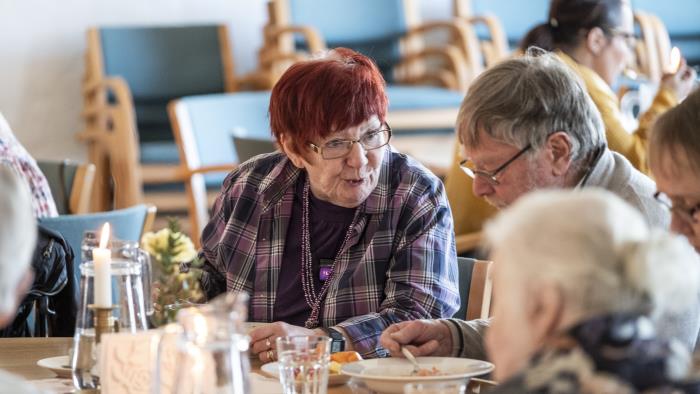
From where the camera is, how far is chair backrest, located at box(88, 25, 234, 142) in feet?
21.7

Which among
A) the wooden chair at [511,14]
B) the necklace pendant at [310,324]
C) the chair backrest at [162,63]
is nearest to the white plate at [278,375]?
the necklace pendant at [310,324]

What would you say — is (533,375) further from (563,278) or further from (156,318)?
(156,318)

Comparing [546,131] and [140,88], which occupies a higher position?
[546,131]

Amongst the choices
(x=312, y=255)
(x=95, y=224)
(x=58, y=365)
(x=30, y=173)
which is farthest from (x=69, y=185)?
(x=58, y=365)

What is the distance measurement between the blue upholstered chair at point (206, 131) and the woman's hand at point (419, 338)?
2954 millimetres

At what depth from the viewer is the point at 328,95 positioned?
2391 millimetres

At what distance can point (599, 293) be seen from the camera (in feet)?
3.53

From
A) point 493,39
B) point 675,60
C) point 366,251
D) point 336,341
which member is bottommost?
point 336,341

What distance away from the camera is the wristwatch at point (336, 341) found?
2.21 meters

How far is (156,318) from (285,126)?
0.94 m

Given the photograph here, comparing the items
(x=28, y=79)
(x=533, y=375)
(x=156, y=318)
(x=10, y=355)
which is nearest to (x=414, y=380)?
(x=156, y=318)

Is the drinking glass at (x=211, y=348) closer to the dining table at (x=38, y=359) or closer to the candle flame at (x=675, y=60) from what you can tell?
the dining table at (x=38, y=359)

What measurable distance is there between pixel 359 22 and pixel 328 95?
178 inches

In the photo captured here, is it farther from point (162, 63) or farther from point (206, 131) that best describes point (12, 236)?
point (162, 63)
